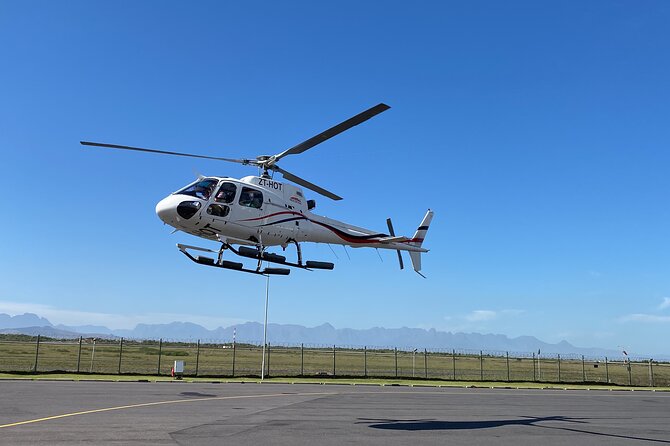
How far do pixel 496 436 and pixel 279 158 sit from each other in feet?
37.8

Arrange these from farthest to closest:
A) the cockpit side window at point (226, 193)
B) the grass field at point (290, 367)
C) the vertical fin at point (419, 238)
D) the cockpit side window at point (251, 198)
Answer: the grass field at point (290, 367)
the vertical fin at point (419, 238)
the cockpit side window at point (251, 198)
the cockpit side window at point (226, 193)

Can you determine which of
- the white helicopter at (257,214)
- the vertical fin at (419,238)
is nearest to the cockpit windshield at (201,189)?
the white helicopter at (257,214)

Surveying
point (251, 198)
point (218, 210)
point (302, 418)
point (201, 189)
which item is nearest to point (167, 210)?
point (201, 189)

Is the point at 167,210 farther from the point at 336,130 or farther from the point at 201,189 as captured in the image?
the point at 336,130

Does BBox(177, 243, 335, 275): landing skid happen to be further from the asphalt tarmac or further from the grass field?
the grass field

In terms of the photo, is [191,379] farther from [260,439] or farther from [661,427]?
[661,427]

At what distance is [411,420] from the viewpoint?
18.4 metres

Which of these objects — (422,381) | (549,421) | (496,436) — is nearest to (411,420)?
(496,436)

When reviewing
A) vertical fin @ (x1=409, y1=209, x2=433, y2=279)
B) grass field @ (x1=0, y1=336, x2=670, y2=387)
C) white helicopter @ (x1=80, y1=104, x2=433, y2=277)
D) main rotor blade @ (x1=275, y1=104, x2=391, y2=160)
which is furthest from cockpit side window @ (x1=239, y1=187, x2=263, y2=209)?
grass field @ (x1=0, y1=336, x2=670, y2=387)

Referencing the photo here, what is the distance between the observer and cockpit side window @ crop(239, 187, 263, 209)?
18.6 meters

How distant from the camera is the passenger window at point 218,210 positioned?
699 inches

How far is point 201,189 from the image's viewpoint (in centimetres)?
1783

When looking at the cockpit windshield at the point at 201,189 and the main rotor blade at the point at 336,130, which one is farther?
the cockpit windshield at the point at 201,189

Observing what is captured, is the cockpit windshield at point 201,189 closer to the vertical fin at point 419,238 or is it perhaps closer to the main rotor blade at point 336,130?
the main rotor blade at point 336,130
